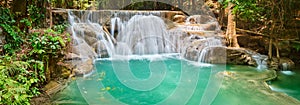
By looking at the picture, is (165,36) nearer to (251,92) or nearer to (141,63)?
(141,63)

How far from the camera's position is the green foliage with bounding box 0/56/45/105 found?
100.0 inches

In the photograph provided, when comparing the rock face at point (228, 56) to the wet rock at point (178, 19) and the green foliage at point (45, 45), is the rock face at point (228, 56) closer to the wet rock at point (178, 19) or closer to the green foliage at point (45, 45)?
the wet rock at point (178, 19)

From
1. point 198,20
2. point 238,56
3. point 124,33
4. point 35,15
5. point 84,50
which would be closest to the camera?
point 35,15

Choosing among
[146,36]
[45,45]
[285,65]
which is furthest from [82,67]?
[285,65]

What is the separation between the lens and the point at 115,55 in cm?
870

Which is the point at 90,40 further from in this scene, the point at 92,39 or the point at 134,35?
the point at 134,35

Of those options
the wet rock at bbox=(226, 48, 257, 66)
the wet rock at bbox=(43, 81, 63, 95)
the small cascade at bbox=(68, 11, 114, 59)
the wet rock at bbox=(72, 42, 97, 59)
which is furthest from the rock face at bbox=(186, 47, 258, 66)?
the wet rock at bbox=(43, 81, 63, 95)

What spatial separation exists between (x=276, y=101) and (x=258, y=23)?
5.41 metres

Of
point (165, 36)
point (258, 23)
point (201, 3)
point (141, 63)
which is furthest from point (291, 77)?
point (201, 3)

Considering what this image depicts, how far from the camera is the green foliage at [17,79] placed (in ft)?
8.33

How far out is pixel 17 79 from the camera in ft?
10.2

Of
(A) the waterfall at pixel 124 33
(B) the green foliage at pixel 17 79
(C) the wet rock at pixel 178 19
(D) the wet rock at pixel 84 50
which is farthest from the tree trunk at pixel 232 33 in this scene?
(B) the green foliage at pixel 17 79

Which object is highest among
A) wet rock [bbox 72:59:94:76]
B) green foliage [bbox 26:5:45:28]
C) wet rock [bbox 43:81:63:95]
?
green foliage [bbox 26:5:45:28]

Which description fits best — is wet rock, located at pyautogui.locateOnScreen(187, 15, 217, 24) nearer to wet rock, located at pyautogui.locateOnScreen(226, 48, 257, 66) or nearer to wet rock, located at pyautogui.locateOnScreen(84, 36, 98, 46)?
wet rock, located at pyautogui.locateOnScreen(226, 48, 257, 66)
